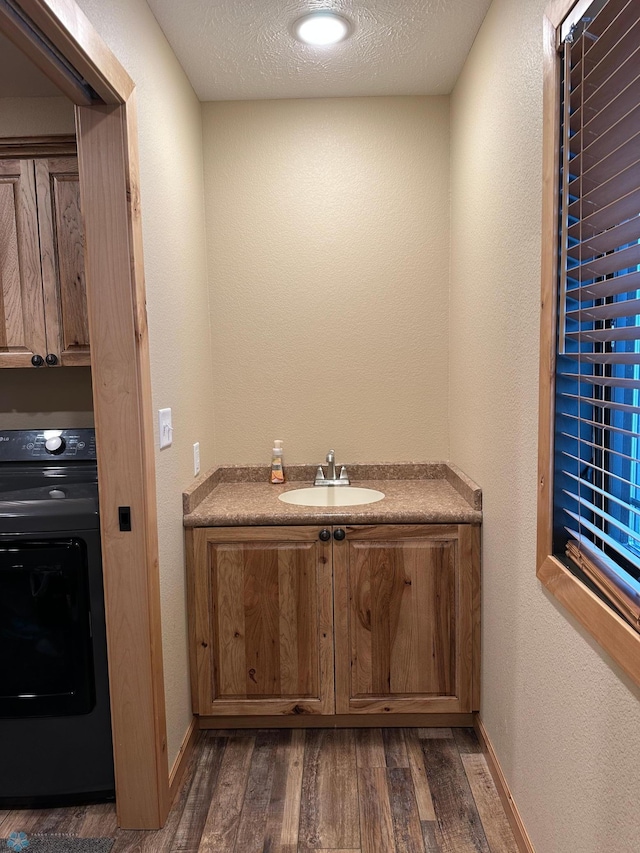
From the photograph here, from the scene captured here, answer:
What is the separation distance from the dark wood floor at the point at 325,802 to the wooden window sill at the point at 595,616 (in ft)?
2.94

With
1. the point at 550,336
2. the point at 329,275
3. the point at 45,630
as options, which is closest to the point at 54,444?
the point at 45,630

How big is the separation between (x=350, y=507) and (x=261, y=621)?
21.1 inches

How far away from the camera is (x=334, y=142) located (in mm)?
2742

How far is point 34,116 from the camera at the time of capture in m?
2.30

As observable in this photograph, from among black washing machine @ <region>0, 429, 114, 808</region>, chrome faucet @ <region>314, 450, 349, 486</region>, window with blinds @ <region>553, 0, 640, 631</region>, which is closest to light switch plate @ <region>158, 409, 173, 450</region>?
black washing machine @ <region>0, 429, 114, 808</region>

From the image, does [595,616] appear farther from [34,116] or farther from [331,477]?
[34,116]

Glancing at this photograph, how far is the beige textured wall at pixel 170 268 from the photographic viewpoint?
1.88m

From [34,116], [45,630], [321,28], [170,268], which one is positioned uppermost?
[321,28]

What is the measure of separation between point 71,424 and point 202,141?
1342 millimetres

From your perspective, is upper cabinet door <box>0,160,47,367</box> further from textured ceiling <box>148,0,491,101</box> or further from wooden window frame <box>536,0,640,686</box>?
wooden window frame <box>536,0,640,686</box>

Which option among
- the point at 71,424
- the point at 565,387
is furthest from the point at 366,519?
the point at 71,424

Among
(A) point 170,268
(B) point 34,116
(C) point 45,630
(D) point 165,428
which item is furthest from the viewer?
(B) point 34,116

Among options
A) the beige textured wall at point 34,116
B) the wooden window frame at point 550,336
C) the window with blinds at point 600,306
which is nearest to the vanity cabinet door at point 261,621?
the wooden window frame at point 550,336

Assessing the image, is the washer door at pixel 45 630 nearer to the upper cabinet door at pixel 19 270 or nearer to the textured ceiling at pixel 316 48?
the upper cabinet door at pixel 19 270
